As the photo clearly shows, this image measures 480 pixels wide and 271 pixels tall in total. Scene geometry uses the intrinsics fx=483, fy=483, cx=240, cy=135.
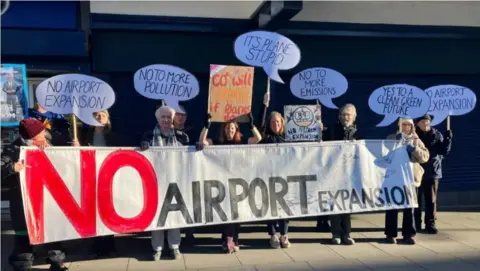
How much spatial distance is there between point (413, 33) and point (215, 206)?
17.1ft

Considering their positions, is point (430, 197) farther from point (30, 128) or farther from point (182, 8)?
point (30, 128)

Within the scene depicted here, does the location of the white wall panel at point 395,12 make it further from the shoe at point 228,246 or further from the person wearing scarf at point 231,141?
the shoe at point 228,246

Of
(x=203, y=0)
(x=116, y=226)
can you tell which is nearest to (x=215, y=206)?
(x=116, y=226)

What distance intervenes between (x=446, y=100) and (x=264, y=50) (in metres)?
2.72

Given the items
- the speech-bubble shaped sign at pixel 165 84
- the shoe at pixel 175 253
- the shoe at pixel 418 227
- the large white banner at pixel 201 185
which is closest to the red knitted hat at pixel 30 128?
the large white banner at pixel 201 185

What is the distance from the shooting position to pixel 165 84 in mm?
5824

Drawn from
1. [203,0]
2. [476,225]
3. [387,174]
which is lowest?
[476,225]

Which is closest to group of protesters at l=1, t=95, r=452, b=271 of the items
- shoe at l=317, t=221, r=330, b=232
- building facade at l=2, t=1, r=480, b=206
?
shoe at l=317, t=221, r=330, b=232

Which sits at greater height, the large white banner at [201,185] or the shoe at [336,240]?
the large white banner at [201,185]

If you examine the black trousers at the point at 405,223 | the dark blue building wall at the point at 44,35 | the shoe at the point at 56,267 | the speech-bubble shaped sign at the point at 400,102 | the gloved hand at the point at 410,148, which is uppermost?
the dark blue building wall at the point at 44,35

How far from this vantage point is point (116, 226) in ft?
17.6

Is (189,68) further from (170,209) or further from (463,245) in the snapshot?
(463,245)

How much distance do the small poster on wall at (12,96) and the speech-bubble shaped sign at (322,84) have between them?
3397mm

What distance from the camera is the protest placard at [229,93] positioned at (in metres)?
5.71
